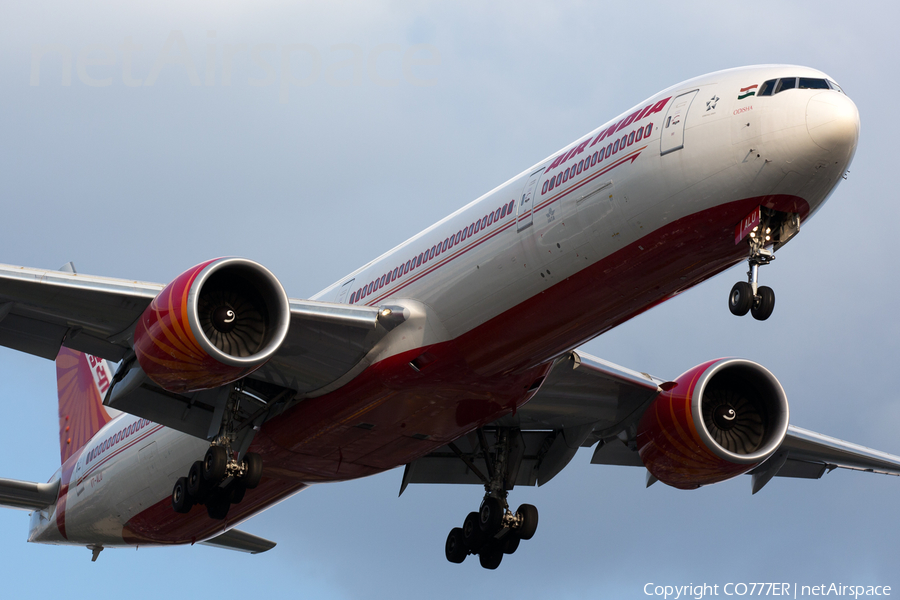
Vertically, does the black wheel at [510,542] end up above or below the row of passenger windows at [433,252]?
below

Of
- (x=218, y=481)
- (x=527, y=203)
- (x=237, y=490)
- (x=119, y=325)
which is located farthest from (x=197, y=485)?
(x=527, y=203)

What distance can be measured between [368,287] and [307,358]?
2.19m

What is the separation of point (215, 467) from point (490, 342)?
5767 millimetres

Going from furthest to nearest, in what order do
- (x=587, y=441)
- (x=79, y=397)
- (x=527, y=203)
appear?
(x=79, y=397)
(x=587, y=441)
(x=527, y=203)

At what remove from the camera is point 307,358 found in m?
21.2

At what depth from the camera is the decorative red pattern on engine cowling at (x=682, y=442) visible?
80.6 feet

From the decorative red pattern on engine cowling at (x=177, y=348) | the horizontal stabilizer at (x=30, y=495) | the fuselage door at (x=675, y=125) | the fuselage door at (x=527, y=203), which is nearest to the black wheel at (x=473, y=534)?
the decorative red pattern on engine cowling at (x=177, y=348)

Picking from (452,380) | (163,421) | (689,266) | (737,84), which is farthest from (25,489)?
(737,84)

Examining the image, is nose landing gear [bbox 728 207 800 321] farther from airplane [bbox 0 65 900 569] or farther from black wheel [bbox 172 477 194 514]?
black wheel [bbox 172 477 194 514]

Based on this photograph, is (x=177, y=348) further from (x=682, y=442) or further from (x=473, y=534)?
(x=682, y=442)

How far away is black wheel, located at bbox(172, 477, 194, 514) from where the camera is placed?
21859 millimetres

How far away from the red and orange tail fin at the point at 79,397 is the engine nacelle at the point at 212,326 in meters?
12.0

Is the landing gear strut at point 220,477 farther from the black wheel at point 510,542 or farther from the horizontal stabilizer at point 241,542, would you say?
the horizontal stabilizer at point 241,542

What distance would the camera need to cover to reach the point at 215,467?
21406mm
